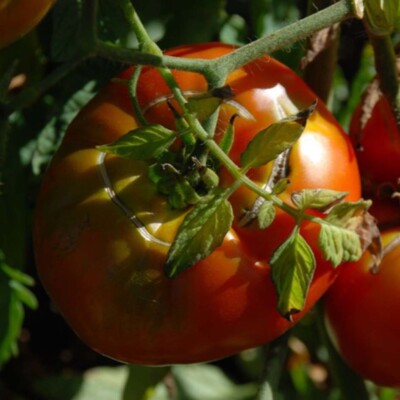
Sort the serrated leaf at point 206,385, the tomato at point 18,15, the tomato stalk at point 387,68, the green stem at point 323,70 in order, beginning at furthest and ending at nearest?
the serrated leaf at point 206,385 → the green stem at point 323,70 → the tomato stalk at point 387,68 → the tomato at point 18,15

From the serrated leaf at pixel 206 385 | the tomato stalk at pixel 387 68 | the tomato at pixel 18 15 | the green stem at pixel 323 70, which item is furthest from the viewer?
the serrated leaf at pixel 206 385

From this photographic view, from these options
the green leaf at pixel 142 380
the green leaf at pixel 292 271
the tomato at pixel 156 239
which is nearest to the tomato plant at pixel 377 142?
the tomato at pixel 156 239

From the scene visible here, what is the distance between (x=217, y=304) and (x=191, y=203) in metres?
0.09

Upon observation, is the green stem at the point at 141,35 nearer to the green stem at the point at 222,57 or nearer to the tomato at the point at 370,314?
the green stem at the point at 222,57

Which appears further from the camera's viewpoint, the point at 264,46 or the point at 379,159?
the point at 379,159

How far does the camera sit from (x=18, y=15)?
78 cm

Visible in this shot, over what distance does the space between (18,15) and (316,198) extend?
0.27m

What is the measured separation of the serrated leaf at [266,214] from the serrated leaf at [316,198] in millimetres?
22

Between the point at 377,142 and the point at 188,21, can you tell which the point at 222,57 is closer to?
the point at 377,142

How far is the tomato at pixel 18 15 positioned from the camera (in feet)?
2.54

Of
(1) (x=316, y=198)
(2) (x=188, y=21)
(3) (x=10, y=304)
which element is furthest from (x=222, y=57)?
(3) (x=10, y=304)

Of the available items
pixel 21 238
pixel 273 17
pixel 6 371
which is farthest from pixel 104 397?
pixel 273 17

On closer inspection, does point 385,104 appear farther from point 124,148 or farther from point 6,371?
point 6,371

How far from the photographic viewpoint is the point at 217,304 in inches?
33.1
